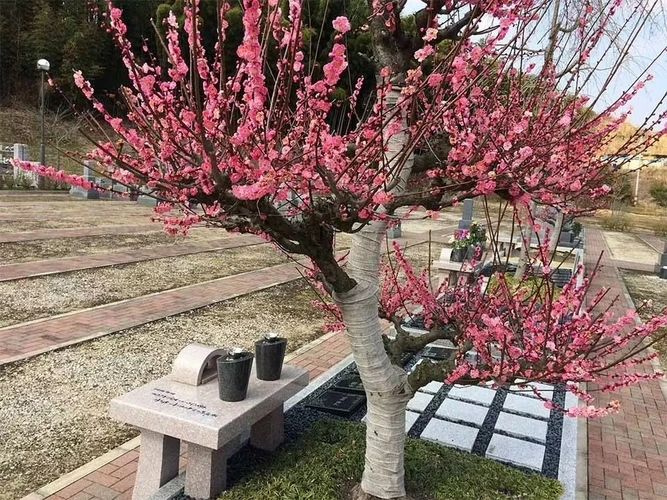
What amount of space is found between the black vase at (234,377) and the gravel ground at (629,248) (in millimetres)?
16965

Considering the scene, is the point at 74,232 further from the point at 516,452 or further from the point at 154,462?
the point at 516,452

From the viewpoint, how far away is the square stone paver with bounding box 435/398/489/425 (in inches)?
198

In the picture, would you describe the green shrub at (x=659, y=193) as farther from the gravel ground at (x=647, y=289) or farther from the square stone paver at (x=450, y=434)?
the square stone paver at (x=450, y=434)

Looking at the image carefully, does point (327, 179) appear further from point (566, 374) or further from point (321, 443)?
point (321, 443)

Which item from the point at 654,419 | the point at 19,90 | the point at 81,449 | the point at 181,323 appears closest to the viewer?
the point at 81,449

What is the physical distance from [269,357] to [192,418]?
2.55ft

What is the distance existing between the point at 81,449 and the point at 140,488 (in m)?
0.95

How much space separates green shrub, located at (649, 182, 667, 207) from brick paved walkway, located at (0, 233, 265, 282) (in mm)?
30820

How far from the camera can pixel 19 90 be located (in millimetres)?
38906

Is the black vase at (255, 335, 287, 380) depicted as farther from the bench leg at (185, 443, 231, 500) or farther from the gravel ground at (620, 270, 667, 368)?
the gravel ground at (620, 270, 667, 368)

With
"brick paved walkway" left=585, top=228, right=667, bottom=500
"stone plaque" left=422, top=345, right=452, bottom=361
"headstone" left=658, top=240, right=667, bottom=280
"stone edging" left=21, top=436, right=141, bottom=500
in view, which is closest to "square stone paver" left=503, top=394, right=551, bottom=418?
"brick paved walkway" left=585, top=228, right=667, bottom=500

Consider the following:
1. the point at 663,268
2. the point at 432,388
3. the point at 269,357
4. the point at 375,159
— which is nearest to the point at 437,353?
the point at 432,388

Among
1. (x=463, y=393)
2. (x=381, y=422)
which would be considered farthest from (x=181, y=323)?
(x=381, y=422)

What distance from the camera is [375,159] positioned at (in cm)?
280
